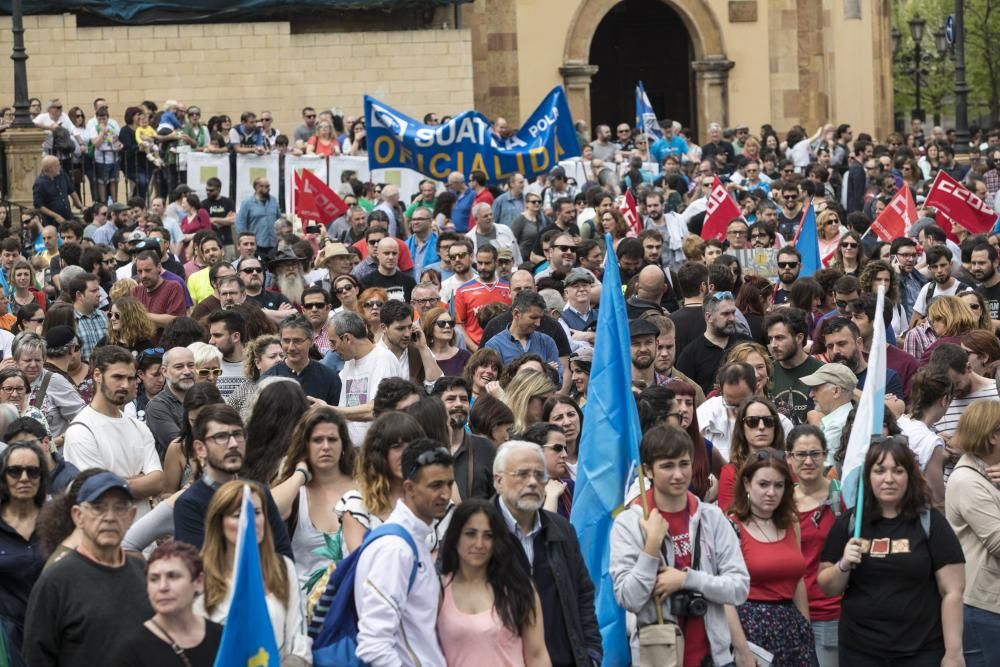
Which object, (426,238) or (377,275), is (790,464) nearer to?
(377,275)

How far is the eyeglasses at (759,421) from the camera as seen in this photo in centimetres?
972

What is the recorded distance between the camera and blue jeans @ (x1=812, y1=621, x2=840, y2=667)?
913 centimetres

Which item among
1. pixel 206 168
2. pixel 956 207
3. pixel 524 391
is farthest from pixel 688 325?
pixel 206 168

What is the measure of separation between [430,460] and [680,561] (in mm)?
1278

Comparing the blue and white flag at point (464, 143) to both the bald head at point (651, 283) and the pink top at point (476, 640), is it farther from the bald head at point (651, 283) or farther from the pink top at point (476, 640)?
the pink top at point (476, 640)

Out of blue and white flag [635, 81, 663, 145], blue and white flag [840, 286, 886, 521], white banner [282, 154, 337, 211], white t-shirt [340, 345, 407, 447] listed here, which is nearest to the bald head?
white t-shirt [340, 345, 407, 447]

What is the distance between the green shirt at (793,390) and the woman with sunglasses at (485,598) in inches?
162

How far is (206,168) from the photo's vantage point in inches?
1040

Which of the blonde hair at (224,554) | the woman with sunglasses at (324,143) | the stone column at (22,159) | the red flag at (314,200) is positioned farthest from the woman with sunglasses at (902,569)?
the stone column at (22,159)

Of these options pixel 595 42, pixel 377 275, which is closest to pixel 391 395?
pixel 377 275

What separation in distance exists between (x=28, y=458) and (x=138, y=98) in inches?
1033

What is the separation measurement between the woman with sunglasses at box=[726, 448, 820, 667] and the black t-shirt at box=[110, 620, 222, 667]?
2.48m

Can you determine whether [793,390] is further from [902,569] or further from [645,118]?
[645,118]

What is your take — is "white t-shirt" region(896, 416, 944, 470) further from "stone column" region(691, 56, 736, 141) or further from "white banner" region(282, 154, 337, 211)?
"stone column" region(691, 56, 736, 141)
